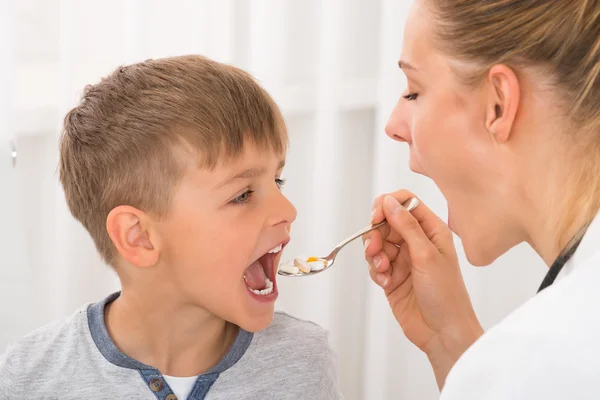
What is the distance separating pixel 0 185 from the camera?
1.77m

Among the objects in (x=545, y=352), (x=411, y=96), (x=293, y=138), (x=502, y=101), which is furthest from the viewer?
(x=293, y=138)

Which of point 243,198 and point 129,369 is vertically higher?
point 243,198

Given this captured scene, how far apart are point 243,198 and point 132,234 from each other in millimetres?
187

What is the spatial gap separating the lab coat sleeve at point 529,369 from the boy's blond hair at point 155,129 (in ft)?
2.01

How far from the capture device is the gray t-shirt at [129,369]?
1.32 metres

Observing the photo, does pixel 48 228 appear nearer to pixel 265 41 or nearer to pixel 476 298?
pixel 265 41

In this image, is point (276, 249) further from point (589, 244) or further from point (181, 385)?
point (589, 244)

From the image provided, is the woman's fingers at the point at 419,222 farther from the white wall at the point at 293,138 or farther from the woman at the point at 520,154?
the white wall at the point at 293,138

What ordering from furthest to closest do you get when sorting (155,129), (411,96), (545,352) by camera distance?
(155,129) → (411,96) → (545,352)

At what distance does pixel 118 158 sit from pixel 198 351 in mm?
348

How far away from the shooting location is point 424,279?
1.36 metres

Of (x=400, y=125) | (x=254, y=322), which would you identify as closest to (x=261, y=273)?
(x=254, y=322)

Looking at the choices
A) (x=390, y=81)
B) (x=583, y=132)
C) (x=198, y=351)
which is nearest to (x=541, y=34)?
(x=583, y=132)

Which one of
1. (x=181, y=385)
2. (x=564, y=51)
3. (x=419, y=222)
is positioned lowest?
(x=181, y=385)
